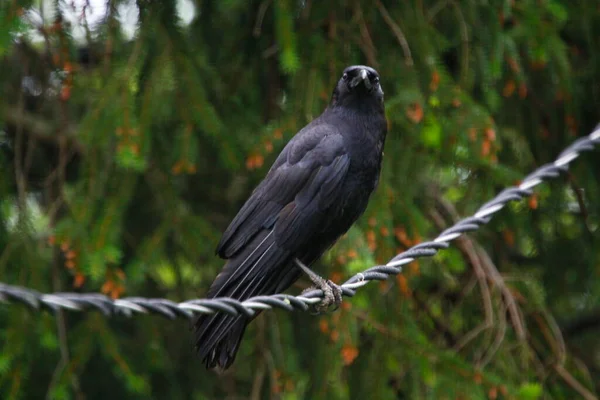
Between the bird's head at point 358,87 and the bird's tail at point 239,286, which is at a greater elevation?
the bird's head at point 358,87

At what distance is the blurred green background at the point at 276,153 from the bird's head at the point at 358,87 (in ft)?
0.40

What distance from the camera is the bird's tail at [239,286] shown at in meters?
3.73

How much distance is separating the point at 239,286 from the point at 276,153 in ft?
3.18

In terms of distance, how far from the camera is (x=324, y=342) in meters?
4.91

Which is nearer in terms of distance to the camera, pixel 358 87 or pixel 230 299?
pixel 230 299

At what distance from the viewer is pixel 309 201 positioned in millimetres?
4246

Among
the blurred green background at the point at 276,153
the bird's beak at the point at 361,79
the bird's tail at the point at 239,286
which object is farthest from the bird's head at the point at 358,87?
the bird's tail at the point at 239,286

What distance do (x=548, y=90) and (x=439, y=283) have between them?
1.33 m

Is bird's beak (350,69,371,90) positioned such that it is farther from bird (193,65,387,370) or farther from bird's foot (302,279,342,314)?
bird's foot (302,279,342,314)

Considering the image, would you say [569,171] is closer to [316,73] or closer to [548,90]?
[548,90]

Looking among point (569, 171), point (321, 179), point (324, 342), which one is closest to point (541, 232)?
point (569, 171)

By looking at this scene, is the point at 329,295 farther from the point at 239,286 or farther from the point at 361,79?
the point at 361,79

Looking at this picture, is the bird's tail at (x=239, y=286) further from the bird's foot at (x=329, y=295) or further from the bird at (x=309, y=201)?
the bird's foot at (x=329, y=295)

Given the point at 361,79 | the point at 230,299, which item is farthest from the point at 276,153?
the point at 230,299
